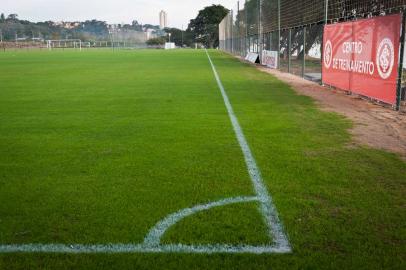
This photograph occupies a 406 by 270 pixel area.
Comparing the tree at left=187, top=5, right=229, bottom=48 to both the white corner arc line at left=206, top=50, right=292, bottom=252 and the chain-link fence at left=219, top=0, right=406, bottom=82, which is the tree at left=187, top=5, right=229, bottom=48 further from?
the white corner arc line at left=206, top=50, right=292, bottom=252

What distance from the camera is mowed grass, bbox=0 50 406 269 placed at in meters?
3.57

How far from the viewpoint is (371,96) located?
11.8 m

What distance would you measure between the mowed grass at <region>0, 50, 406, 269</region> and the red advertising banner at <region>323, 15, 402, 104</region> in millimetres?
1946

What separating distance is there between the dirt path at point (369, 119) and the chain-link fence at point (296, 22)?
227cm

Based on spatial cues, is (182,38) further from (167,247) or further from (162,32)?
(167,247)

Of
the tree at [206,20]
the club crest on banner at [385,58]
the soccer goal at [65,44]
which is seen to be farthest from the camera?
the tree at [206,20]

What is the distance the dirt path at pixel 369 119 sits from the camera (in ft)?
23.9

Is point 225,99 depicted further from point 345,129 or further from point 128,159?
point 128,159

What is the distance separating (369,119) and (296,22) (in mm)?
13781

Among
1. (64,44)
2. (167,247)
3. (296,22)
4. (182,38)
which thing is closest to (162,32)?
(182,38)

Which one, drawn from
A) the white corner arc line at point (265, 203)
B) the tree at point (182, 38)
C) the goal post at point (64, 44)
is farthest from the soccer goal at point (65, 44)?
the white corner arc line at point (265, 203)

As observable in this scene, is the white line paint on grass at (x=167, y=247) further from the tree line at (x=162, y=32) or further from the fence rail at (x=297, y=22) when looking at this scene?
the tree line at (x=162, y=32)

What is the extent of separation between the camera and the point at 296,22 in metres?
22.3

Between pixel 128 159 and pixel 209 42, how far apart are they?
392 feet
